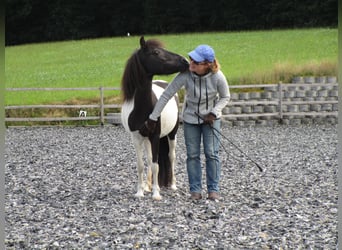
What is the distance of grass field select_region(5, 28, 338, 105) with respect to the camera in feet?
71.2

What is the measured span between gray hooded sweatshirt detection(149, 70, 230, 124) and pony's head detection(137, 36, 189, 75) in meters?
0.11

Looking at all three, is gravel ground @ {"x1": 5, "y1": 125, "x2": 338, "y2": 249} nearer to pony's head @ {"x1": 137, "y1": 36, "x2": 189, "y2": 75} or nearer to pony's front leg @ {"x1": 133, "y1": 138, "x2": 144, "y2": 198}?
pony's front leg @ {"x1": 133, "y1": 138, "x2": 144, "y2": 198}

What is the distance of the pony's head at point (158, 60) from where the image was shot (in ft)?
22.3

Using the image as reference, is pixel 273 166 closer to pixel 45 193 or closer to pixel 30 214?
pixel 45 193

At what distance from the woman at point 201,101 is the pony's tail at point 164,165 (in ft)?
2.13

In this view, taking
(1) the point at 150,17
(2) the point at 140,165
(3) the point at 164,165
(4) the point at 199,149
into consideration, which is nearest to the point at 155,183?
(2) the point at 140,165

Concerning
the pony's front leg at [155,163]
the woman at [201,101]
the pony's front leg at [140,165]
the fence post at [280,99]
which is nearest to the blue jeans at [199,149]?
the woman at [201,101]

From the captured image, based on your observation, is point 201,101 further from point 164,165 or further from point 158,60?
point 164,165

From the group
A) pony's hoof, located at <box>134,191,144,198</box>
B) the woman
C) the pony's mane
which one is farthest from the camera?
pony's hoof, located at <box>134,191,144,198</box>

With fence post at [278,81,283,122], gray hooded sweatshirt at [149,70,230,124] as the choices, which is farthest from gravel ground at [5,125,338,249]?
fence post at [278,81,283,122]

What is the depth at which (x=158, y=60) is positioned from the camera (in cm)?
688

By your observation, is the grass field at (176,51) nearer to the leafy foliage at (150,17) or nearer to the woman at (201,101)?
the leafy foliage at (150,17)

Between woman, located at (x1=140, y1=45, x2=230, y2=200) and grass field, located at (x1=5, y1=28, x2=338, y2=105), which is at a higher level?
woman, located at (x1=140, y1=45, x2=230, y2=200)

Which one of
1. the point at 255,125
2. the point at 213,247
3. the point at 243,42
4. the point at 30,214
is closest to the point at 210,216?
the point at 213,247
